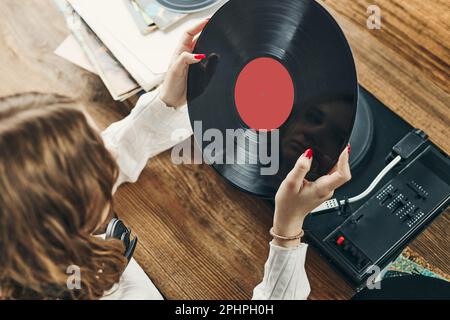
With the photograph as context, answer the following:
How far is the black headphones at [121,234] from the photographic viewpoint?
100 cm

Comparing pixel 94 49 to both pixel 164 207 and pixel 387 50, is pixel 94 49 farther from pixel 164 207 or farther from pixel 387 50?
Answer: pixel 387 50

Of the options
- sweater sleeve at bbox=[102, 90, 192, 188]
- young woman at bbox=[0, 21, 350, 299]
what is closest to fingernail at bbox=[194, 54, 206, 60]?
young woman at bbox=[0, 21, 350, 299]

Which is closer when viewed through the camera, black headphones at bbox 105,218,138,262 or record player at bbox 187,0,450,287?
record player at bbox 187,0,450,287

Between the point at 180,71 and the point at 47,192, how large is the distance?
1.15ft

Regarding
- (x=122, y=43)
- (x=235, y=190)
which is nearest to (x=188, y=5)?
(x=122, y=43)

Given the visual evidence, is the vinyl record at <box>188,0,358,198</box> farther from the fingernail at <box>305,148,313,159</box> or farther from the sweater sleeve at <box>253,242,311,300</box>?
the sweater sleeve at <box>253,242,311,300</box>

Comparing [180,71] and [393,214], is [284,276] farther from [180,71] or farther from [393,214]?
[180,71]

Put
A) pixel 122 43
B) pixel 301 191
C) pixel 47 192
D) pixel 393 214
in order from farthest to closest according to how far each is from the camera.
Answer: pixel 122 43 < pixel 393 214 < pixel 301 191 < pixel 47 192

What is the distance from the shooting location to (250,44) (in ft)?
2.87

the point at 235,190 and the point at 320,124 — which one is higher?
the point at 320,124

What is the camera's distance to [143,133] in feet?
3.50

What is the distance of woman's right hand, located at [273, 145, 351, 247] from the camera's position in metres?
0.82

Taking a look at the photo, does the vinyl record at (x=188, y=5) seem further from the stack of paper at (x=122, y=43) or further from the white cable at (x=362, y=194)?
the white cable at (x=362, y=194)

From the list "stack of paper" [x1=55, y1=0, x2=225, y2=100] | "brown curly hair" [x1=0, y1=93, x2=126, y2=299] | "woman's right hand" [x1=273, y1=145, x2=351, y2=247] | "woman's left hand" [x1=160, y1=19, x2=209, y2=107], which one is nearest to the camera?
"brown curly hair" [x1=0, y1=93, x2=126, y2=299]
